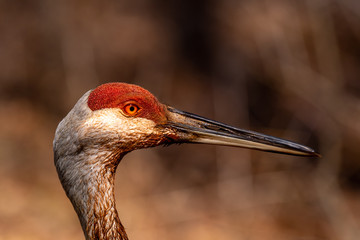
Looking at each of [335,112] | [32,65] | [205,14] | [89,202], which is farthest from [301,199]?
[32,65]

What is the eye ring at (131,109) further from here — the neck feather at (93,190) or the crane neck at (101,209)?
the crane neck at (101,209)

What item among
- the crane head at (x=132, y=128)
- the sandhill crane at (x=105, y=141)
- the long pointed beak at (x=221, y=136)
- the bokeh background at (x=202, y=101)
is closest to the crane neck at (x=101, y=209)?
the sandhill crane at (x=105, y=141)

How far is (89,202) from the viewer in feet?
9.55

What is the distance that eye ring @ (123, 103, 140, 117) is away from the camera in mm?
2965

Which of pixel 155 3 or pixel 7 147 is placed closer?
pixel 7 147

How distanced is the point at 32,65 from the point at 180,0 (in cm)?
359

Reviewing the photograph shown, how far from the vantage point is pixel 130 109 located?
298 cm

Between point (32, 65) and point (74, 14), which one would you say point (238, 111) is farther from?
point (32, 65)

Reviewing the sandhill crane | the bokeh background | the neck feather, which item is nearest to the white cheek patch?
the sandhill crane

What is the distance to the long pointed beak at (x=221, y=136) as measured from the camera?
3025 millimetres

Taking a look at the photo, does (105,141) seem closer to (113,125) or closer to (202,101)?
(113,125)

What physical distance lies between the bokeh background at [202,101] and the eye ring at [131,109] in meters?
4.33

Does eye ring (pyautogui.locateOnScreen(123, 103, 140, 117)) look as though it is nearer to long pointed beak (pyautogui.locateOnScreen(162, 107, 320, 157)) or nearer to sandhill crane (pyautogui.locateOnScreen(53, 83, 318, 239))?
sandhill crane (pyautogui.locateOnScreen(53, 83, 318, 239))

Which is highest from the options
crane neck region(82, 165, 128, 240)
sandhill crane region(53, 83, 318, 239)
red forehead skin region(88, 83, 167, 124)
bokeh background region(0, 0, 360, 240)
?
bokeh background region(0, 0, 360, 240)
